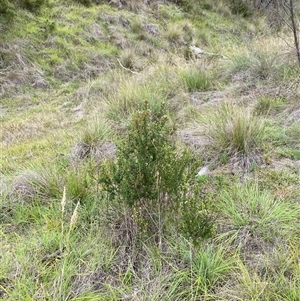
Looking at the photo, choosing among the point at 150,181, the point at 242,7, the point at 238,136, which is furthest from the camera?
the point at 242,7

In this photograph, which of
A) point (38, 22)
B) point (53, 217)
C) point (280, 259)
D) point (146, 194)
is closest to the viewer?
point (280, 259)

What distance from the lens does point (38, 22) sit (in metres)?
8.71

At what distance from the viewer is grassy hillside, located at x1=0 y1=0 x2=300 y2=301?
74.4 inches

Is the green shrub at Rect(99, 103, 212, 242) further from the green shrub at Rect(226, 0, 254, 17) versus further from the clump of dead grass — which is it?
the green shrub at Rect(226, 0, 254, 17)

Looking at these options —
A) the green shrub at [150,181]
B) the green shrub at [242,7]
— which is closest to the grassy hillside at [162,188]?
the green shrub at [150,181]

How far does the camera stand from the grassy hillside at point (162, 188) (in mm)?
1889

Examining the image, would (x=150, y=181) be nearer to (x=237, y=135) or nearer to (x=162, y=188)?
(x=162, y=188)

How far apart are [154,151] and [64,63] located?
6445 mm

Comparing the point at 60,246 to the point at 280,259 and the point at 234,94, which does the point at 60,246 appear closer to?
the point at 280,259

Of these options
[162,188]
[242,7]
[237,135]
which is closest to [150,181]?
[162,188]

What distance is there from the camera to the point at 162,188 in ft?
7.29

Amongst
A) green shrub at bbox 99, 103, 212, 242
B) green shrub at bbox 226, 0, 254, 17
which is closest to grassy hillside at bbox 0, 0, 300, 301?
green shrub at bbox 99, 103, 212, 242

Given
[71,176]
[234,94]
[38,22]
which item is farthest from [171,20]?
[71,176]

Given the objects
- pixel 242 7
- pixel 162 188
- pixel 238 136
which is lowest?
pixel 242 7
